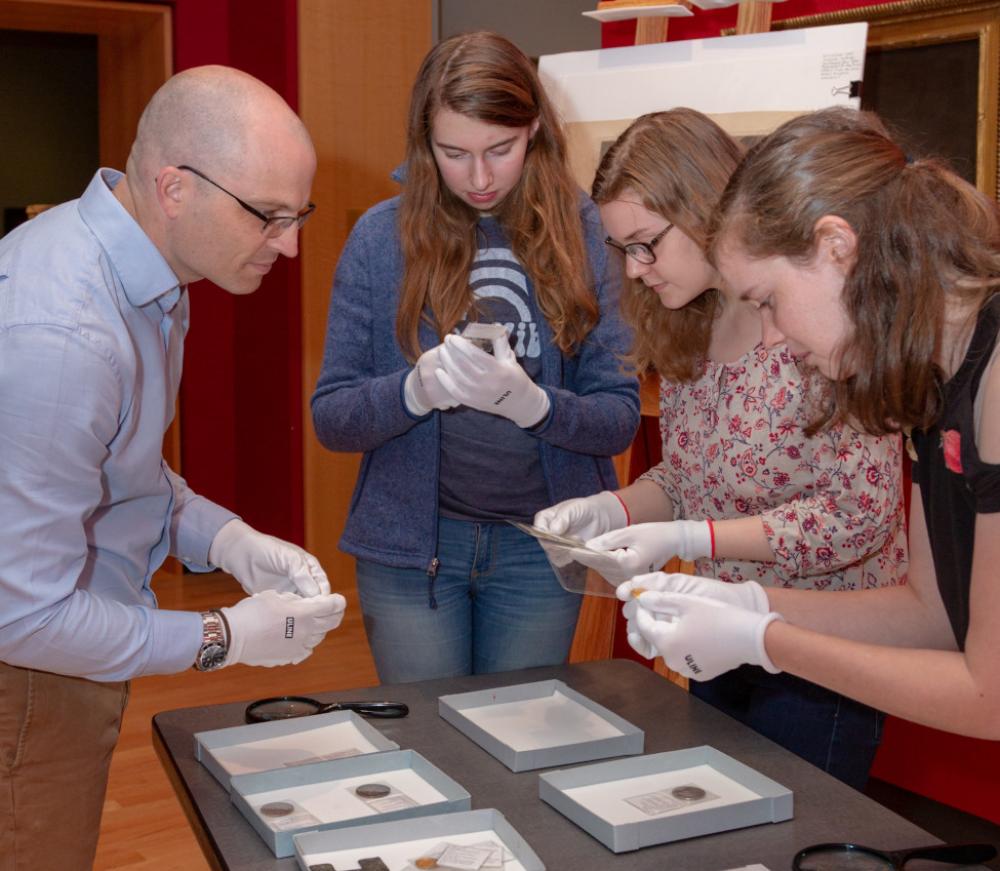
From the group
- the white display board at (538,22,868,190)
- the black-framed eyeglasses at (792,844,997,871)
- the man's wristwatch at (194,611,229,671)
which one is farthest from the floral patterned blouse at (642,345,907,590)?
the white display board at (538,22,868,190)

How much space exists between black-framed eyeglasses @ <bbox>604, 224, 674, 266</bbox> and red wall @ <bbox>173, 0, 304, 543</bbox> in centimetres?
341

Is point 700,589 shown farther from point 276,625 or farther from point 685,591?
point 276,625

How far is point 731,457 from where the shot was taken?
185 centimetres

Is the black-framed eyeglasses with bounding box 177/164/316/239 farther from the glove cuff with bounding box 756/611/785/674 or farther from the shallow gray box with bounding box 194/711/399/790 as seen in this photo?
the glove cuff with bounding box 756/611/785/674

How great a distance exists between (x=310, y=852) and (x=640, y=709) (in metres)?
0.63

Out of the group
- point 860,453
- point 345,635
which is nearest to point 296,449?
point 345,635

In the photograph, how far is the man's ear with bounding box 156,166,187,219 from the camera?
1499 millimetres

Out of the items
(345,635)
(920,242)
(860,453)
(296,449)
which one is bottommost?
(345,635)

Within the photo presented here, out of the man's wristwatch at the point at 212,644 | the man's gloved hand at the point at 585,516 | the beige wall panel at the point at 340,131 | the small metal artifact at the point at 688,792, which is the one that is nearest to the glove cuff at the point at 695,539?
the man's gloved hand at the point at 585,516

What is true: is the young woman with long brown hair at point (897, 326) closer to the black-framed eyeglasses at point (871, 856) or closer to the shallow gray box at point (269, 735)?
the black-framed eyeglasses at point (871, 856)

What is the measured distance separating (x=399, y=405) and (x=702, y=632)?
763 millimetres

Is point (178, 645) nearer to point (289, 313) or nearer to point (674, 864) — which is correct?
point (674, 864)

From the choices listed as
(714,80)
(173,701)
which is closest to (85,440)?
(714,80)

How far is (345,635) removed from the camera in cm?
473
